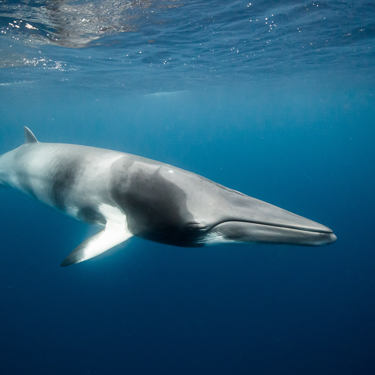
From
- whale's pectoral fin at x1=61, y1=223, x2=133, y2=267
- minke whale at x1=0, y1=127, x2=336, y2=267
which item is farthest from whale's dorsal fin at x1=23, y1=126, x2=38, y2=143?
whale's pectoral fin at x1=61, y1=223, x2=133, y2=267

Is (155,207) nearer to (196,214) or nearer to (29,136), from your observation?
(196,214)

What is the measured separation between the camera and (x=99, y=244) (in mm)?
5348

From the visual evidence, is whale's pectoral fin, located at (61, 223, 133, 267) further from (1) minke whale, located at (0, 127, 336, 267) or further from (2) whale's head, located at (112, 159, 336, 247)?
(2) whale's head, located at (112, 159, 336, 247)

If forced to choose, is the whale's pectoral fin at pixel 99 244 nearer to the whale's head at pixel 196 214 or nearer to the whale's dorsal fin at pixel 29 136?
the whale's head at pixel 196 214

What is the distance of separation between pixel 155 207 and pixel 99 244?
1.51 metres

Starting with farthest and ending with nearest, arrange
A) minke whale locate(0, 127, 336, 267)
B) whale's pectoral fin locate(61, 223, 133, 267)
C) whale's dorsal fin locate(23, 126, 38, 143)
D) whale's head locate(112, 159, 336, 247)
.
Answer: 1. whale's dorsal fin locate(23, 126, 38, 143)
2. whale's pectoral fin locate(61, 223, 133, 267)
3. minke whale locate(0, 127, 336, 267)
4. whale's head locate(112, 159, 336, 247)

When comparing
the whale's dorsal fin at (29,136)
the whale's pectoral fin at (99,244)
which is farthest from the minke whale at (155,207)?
the whale's dorsal fin at (29,136)

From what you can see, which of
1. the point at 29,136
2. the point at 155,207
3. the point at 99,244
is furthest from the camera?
the point at 29,136

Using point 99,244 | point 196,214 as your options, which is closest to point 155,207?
point 196,214

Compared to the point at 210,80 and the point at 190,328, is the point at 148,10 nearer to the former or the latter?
the point at 190,328

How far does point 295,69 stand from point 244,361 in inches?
1057

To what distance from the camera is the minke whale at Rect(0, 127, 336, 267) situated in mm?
4336

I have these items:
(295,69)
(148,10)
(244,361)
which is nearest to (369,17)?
(148,10)

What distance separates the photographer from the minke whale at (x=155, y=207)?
4.34m
